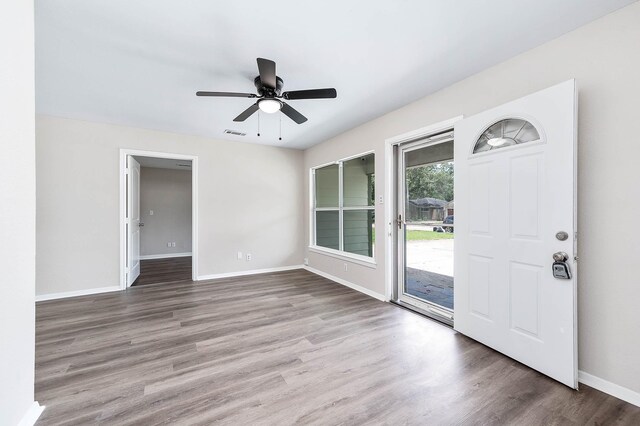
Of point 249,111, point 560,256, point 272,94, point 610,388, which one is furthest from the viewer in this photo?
point 249,111

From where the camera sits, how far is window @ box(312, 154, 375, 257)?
4.15 m

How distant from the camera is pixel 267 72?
202cm

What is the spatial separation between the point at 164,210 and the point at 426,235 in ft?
23.0

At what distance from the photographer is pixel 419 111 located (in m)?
3.09

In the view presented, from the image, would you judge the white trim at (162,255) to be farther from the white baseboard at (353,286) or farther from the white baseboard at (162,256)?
the white baseboard at (353,286)

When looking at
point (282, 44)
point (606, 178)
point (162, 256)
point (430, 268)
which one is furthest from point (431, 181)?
point (162, 256)

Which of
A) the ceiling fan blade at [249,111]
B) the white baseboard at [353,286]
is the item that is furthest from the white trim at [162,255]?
the ceiling fan blade at [249,111]

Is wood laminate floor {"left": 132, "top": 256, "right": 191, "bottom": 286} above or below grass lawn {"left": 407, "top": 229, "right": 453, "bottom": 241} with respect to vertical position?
below

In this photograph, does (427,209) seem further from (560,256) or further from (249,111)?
(249,111)

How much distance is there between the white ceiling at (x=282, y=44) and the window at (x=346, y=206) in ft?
4.50
